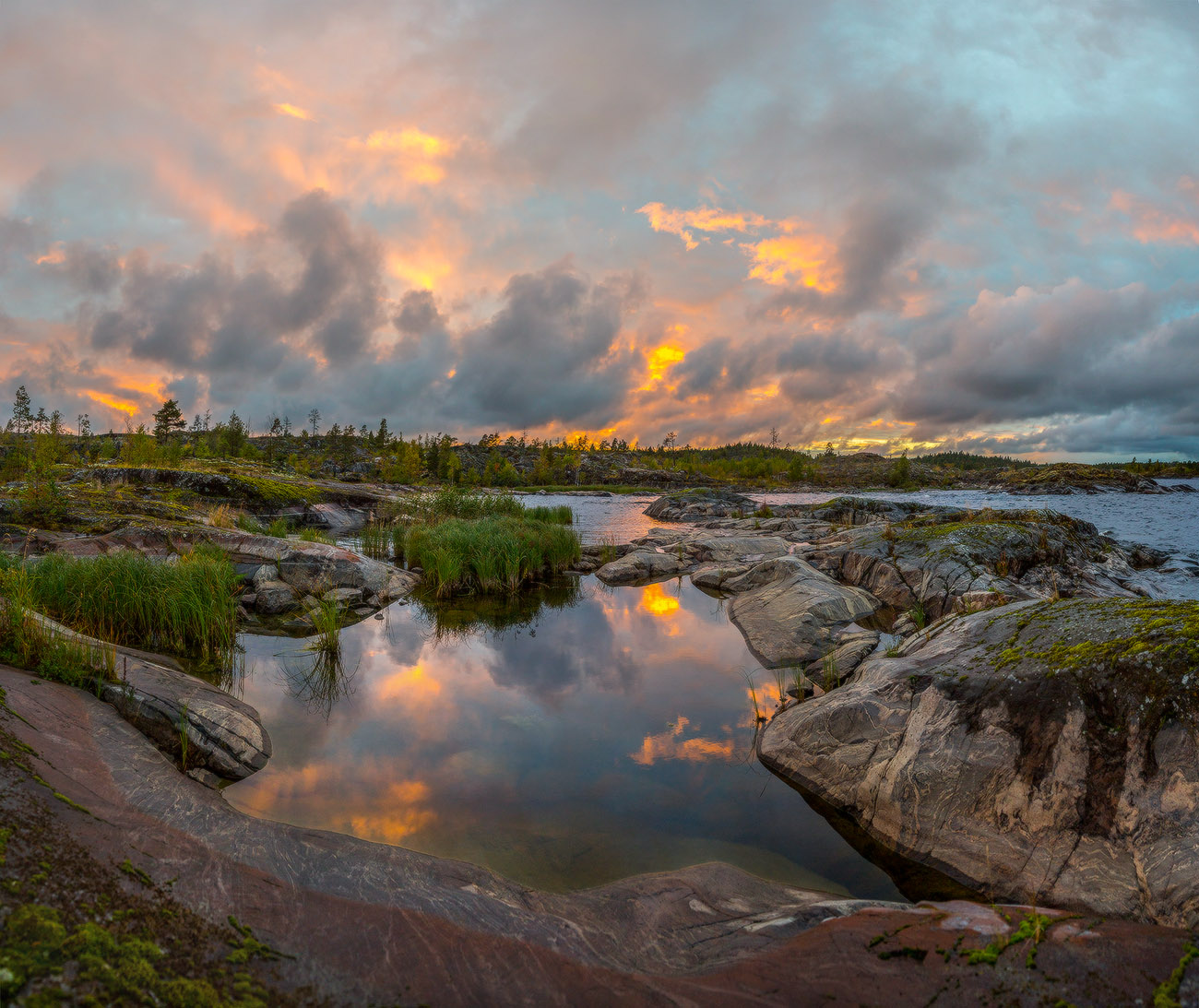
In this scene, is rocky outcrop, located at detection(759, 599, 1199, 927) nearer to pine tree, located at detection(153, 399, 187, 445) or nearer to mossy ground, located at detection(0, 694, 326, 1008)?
mossy ground, located at detection(0, 694, 326, 1008)

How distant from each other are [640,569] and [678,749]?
10679mm

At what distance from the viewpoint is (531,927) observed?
11.0ft

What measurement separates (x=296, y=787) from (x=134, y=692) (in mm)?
1924

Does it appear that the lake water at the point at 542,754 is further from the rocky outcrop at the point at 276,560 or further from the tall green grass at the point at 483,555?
the tall green grass at the point at 483,555

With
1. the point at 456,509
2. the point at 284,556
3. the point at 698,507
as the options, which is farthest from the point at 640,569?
the point at 698,507

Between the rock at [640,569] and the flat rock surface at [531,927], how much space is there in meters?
12.2

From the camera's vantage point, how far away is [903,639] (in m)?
7.76

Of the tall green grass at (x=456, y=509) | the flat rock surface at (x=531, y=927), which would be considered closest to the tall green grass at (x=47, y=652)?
the flat rock surface at (x=531, y=927)

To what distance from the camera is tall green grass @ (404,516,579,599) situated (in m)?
14.6

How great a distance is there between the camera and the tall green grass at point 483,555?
14.6 meters

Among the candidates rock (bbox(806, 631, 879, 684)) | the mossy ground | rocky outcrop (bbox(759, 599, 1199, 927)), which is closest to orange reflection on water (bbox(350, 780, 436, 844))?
the mossy ground

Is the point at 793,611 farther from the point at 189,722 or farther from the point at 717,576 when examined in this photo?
the point at 189,722

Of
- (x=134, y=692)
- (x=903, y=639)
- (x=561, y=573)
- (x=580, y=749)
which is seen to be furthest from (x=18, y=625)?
(x=561, y=573)

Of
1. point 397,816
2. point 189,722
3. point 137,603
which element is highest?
point 137,603
